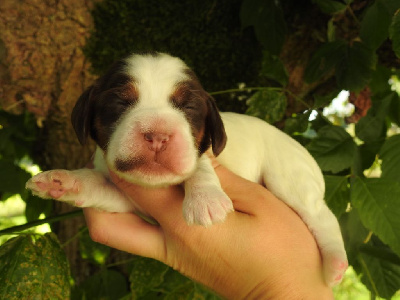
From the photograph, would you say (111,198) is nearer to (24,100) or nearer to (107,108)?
(107,108)

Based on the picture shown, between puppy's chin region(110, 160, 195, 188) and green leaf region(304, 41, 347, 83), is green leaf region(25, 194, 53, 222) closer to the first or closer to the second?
puppy's chin region(110, 160, 195, 188)

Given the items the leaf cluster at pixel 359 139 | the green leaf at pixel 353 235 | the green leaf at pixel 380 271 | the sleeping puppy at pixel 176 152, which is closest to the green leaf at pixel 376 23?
the leaf cluster at pixel 359 139

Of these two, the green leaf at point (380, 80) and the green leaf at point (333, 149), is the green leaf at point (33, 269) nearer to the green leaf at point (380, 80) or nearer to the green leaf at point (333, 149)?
the green leaf at point (333, 149)

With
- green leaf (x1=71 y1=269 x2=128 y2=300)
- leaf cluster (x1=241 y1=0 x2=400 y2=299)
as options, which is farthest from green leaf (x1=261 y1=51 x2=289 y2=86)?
green leaf (x1=71 y1=269 x2=128 y2=300)

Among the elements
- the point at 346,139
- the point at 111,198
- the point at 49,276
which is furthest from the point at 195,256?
the point at 346,139

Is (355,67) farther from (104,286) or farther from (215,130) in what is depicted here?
(104,286)
